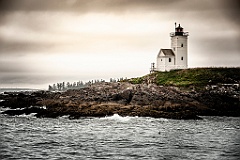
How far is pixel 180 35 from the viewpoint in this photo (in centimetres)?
6138

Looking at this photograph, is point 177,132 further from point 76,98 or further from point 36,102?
point 36,102

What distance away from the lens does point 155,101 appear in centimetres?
4212

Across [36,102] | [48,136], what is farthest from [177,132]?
[36,102]

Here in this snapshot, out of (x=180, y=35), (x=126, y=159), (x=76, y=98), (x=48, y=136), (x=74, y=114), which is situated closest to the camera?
(x=126, y=159)

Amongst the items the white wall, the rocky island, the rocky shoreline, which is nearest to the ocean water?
the rocky shoreline

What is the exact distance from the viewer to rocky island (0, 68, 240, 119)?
39312mm

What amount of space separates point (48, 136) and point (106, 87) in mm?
23284

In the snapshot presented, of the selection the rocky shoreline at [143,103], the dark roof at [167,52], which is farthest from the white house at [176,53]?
the rocky shoreline at [143,103]

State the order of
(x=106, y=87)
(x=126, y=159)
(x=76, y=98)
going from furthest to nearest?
(x=106, y=87) → (x=76, y=98) → (x=126, y=159)

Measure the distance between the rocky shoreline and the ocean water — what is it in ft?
5.75

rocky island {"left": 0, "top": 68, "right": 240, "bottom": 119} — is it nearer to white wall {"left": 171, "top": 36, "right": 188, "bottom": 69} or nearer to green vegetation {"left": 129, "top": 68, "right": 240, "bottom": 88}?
green vegetation {"left": 129, "top": 68, "right": 240, "bottom": 88}

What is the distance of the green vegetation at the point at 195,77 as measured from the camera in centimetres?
5094

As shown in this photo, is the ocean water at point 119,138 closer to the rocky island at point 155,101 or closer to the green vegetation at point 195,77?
the rocky island at point 155,101

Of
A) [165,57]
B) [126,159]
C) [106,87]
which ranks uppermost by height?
[165,57]
